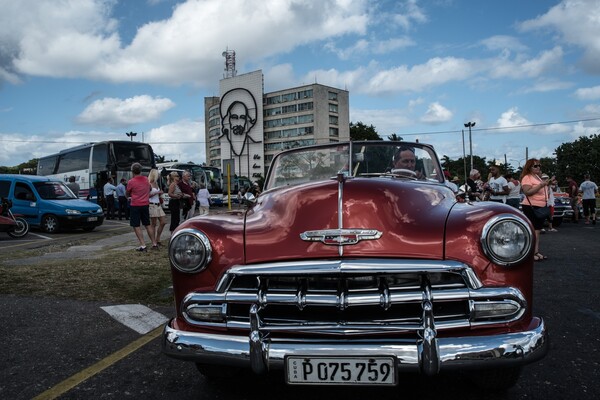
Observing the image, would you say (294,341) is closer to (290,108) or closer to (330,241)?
(330,241)

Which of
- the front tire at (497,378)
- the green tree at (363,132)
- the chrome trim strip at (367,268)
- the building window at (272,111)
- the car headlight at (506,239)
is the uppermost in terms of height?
the building window at (272,111)

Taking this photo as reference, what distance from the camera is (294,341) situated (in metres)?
2.27

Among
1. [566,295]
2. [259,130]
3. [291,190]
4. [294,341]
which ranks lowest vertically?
[566,295]

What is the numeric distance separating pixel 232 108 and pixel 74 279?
268ft

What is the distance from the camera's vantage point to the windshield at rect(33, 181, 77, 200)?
46.8 feet

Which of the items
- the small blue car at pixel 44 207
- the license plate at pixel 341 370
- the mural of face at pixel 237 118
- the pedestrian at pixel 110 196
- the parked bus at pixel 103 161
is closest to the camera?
the license plate at pixel 341 370

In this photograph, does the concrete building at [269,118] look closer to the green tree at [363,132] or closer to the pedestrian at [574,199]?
the green tree at [363,132]

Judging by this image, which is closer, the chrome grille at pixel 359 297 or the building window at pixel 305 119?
the chrome grille at pixel 359 297

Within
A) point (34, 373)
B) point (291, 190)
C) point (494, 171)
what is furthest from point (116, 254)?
point (494, 171)

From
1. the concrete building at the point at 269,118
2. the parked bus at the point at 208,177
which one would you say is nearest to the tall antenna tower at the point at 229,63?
the concrete building at the point at 269,118

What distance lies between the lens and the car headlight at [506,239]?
8.05 feet

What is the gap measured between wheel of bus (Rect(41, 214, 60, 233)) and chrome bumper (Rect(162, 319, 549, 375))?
13.0 meters

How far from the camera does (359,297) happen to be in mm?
2322

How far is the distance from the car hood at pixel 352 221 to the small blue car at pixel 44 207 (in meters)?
12.4
